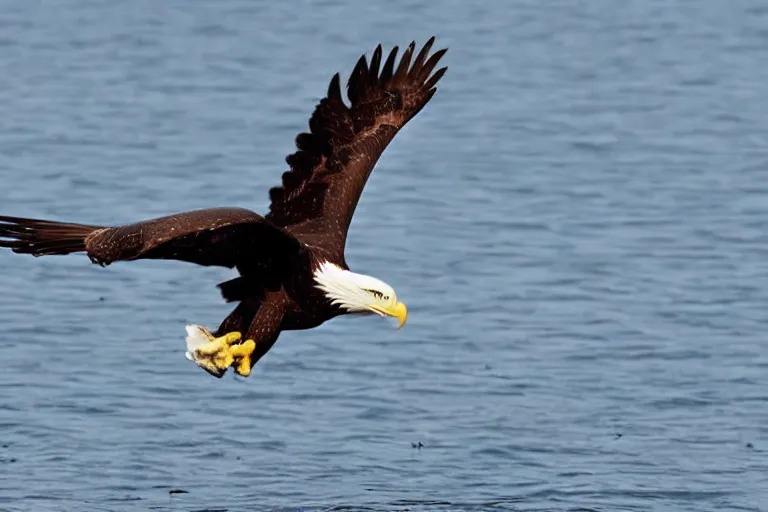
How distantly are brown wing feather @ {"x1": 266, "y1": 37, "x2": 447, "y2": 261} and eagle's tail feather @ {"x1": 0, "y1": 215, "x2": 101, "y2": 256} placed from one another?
156 centimetres

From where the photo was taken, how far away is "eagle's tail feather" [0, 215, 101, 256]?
721 centimetres

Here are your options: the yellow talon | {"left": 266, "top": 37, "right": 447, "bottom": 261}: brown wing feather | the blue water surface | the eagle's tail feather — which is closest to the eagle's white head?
the yellow talon

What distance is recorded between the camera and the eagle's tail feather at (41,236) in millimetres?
7211

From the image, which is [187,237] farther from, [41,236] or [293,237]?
[293,237]

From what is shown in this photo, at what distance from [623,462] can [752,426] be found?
0.87m

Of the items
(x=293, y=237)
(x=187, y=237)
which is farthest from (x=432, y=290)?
(x=187, y=237)

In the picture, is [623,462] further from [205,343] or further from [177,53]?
[177,53]

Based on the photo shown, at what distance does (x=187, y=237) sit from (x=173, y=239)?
0.24ft

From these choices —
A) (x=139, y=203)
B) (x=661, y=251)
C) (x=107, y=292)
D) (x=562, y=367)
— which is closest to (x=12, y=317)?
(x=107, y=292)

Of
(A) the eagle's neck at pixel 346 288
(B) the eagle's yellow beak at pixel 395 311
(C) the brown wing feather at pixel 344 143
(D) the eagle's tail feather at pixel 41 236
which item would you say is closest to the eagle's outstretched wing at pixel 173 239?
(D) the eagle's tail feather at pixel 41 236

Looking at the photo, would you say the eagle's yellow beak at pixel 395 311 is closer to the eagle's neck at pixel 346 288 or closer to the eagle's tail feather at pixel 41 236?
the eagle's neck at pixel 346 288

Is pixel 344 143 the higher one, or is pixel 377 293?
pixel 344 143

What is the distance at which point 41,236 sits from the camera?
23.9 feet

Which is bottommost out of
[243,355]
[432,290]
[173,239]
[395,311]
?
[432,290]
